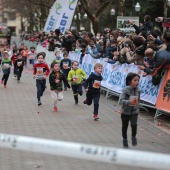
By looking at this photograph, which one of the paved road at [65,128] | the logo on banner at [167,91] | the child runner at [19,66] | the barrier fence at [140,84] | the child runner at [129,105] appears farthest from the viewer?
the child runner at [19,66]

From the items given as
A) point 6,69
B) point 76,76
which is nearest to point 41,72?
point 76,76

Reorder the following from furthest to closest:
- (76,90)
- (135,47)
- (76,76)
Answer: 1. (76,90)
2. (76,76)
3. (135,47)

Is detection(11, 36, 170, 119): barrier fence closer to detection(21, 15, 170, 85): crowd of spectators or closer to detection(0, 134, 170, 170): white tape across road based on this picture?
detection(21, 15, 170, 85): crowd of spectators

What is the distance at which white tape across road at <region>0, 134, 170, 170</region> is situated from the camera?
3742 millimetres

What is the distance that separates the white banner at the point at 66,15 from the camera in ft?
80.7

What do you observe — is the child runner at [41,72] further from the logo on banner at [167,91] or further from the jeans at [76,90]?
the logo on banner at [167,91]

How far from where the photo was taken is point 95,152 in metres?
3.92

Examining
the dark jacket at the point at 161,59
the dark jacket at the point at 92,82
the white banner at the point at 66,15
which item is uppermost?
the white banner at the point at 66,15

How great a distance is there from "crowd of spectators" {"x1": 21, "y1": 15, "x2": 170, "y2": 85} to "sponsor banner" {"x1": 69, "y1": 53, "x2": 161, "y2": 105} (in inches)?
6.9

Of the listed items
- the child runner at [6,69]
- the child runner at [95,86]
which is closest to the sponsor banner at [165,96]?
the child runner at [95,86]

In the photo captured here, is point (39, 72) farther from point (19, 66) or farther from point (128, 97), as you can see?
point (19, 66)

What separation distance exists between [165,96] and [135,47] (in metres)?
3.01

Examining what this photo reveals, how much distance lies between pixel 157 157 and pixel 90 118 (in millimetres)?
8455

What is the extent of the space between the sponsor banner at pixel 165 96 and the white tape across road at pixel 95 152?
7434 millimetres
